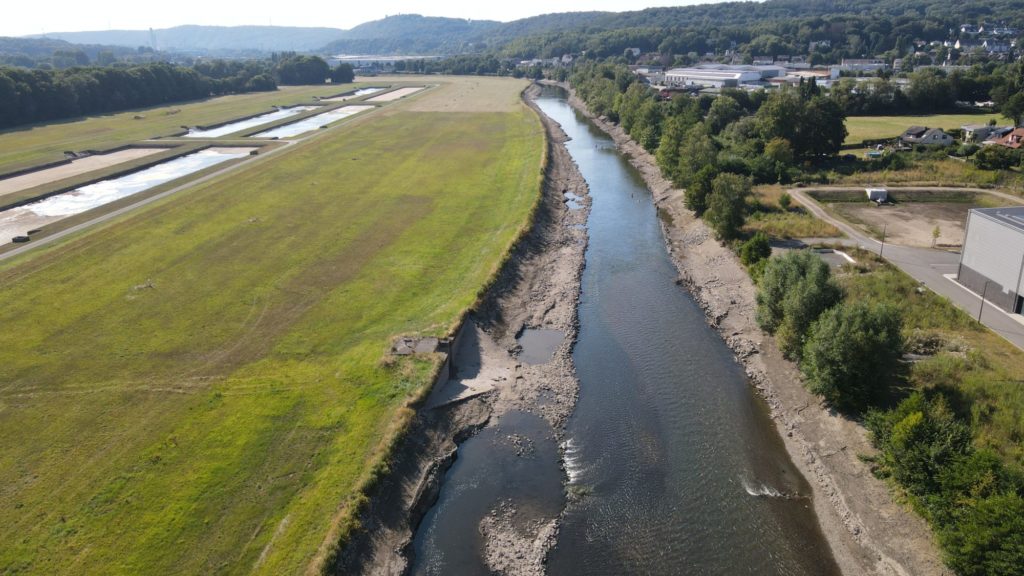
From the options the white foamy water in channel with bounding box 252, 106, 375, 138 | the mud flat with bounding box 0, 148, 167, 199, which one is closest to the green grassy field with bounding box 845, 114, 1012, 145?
the white foamy water in channel with bounding box 252, 106, 375, 138

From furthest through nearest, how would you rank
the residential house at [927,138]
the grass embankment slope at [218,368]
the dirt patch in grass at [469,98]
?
the dirt patch in grass at [469,98] → the residential house at [927,138] → the grass embankment slope at [218,368]

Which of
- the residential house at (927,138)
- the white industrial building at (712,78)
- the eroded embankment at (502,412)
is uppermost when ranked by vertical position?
the white industrial building at (712,78)

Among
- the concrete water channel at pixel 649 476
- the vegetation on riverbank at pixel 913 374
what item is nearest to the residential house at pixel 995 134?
the vegetation on riverbank at pixel 913 374

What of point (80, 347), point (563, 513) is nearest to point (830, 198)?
point (563, 513)

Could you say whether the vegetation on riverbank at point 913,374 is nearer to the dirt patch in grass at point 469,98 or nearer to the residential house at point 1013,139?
the residential house at point 1013,139

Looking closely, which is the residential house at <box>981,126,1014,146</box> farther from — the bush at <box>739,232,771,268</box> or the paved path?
the bush at <box>739,232,771,268</box>

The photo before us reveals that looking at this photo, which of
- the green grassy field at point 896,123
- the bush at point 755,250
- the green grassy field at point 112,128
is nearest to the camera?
the bush at point 755,250
